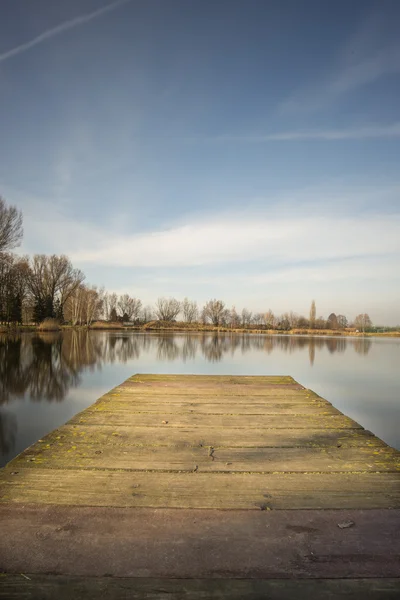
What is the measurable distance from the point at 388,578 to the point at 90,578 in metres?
1.17

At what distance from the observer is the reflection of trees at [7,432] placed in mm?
4117

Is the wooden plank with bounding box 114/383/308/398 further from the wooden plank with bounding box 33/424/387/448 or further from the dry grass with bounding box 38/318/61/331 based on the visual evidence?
the dry grass with bounding box 38/318/61/331

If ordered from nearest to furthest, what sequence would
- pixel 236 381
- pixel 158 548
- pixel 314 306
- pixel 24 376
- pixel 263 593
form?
pixel 263 593 → pixel 158 548 → pixel 236 381 → pixel 24 376 → pixel 314 306


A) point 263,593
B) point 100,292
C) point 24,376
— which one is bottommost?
point 24,376

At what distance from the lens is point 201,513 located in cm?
194

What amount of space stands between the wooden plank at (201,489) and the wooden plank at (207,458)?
0.34 ft

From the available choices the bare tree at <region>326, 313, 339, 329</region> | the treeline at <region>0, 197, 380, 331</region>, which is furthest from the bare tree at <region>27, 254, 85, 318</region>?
the bare tree at <region>326, 313, 339, 329</region>

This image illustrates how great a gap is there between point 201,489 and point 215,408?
91.1 inches

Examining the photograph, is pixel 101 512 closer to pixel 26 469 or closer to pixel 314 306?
pixel 26 469

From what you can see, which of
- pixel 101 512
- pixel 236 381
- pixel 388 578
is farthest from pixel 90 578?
pixel 236 381

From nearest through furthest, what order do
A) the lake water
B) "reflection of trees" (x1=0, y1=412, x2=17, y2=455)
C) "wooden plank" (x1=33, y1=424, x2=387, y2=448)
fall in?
"wooden plank" (x1=33, y1=424, x2=387, y2=448)
"reflection of trees" (x1=0, y1=412, x2=17, y2=455)
the lake water

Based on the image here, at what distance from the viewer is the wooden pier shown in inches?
55.6

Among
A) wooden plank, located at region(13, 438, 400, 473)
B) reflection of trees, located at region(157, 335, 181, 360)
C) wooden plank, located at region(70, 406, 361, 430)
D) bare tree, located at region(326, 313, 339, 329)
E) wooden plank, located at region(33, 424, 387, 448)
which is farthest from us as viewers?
bare tree, located at region(326, 313, 339, 329)

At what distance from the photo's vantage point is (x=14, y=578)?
140 cm
